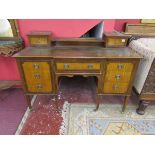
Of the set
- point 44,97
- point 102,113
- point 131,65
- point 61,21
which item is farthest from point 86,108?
point 61,21

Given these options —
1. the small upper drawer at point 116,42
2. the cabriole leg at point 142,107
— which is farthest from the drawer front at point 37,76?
the cabriole leg at point 142,107

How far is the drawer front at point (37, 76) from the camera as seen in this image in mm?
1441

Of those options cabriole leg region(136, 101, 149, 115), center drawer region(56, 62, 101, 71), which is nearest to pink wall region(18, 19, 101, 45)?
center drawer region(56, 62, 101, 71)

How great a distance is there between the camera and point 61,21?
173 centimetres

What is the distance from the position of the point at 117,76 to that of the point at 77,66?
465mm

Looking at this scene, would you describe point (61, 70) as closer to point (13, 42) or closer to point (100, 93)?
point (100, 93)

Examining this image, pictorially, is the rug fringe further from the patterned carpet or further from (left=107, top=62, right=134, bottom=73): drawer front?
(left=107, top=62, right=134, bottom=73): drawer front

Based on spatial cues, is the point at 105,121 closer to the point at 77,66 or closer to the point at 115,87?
the point at 115,87

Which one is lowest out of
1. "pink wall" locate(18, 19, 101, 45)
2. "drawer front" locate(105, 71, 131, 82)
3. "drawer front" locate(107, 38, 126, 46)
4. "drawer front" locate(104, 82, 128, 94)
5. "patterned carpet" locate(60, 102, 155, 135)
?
"patterned carpet" locate(60, 102, 155, 135)

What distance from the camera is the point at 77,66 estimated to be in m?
1.43

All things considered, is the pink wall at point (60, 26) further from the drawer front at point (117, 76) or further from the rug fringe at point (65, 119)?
the rug fringe at point (65, 119)

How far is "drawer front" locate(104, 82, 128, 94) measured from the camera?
5.14 feet

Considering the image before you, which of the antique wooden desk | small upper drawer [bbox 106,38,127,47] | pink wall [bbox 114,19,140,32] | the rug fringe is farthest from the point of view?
pink wall [bbox 114,19,140,32]

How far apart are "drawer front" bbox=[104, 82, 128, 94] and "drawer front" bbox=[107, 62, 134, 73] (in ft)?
0.57
